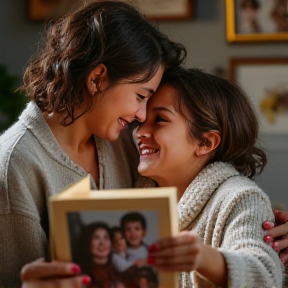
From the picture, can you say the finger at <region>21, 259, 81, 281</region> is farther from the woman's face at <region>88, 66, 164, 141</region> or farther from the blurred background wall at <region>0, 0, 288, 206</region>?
the blurred background wall at <region>0, 0, 288, 206</region>

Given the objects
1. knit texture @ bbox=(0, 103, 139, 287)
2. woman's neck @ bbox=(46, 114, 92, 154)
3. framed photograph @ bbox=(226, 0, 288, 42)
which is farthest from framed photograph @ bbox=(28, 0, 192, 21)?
knit texture @ bbox=(0, 103, 139, 287)

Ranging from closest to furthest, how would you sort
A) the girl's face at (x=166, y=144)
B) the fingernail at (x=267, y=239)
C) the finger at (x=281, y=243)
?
the fingernail at (x=267, y=239), the finger at (x=281, y=243), the girl's face at (x=166, y=144)

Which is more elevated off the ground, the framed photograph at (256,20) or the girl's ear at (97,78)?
the framed photograph at (256,20)

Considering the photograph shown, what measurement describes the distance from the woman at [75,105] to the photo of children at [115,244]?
1.09 feet

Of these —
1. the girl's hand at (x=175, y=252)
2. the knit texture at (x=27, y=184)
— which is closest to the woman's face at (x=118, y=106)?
the knit texture at (x=27, y=184)

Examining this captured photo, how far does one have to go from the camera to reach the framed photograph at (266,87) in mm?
3799

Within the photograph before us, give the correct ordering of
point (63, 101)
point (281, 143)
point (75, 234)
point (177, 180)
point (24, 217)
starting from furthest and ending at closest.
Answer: point (281, 143)
point (177, 180)
point (63, 101)
point (24, 217)
point (75, 234)

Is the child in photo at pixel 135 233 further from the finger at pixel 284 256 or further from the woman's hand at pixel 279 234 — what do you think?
the finger at pixel 284 256

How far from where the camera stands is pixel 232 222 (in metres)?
1.36

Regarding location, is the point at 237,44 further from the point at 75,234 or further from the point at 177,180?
the point at 75,234

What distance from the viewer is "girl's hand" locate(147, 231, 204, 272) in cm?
106

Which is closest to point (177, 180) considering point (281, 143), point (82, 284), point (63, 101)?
point (63, 101)

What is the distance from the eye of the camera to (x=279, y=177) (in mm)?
3795

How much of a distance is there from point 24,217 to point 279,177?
2644 mm
